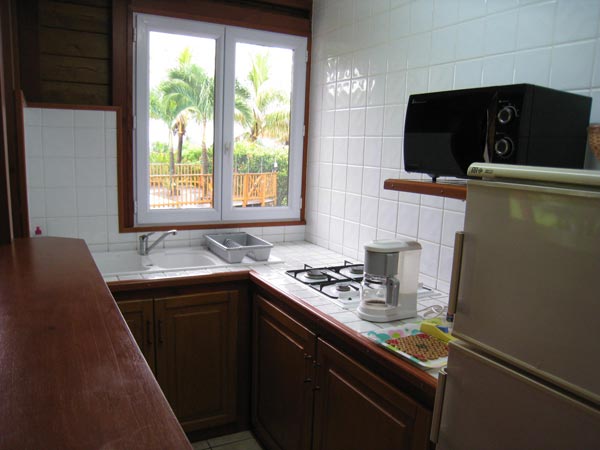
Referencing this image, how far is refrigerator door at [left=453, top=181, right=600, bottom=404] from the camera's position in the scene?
917 millimetres

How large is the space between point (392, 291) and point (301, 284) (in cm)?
62

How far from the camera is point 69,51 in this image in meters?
2.61

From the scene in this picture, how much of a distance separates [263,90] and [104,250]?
136cm

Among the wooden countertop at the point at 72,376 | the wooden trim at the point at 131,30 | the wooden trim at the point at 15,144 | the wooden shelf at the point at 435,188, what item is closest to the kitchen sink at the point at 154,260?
the wooden trim at the point at 131,30

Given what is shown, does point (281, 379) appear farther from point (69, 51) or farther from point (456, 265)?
point (69, 51)

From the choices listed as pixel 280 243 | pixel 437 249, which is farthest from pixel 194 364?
pixel 437 249

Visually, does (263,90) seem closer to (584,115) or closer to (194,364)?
(194,364)

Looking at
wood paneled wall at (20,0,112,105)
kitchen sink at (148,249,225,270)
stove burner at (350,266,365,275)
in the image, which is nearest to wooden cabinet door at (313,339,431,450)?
stove burner at (350,266,365,275)

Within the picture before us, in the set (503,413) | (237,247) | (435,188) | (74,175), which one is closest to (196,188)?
(237,247)

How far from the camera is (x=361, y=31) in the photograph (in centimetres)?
267

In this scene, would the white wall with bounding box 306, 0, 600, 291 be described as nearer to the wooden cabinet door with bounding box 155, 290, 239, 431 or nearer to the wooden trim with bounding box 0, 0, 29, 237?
the wooden cabinet door with bounding box 155, 290, 239, 431

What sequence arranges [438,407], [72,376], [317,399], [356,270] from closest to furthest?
[72,376], [438,407], [317,399], [356,270]

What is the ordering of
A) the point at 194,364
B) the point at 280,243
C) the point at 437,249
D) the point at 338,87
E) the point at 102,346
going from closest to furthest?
1. the point at 102,346
2. the point at 437,249
3. the point at 194,364
4. the point at 338,87
5. the point at 280,243

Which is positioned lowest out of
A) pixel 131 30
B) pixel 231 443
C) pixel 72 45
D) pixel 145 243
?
pixel 231 443
